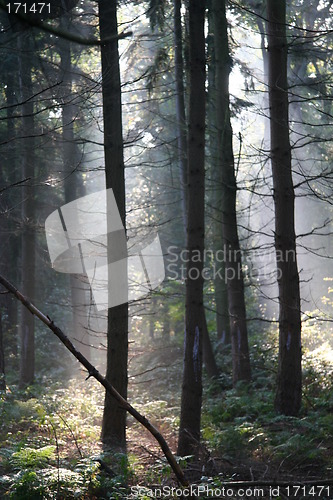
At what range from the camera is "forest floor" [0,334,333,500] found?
5406mm

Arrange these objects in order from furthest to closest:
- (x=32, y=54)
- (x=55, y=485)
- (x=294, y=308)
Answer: (x=32, y=54)
(x=294, y=308)
(x=55, y=485)

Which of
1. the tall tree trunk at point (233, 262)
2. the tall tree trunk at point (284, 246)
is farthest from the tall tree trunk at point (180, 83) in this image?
the tall tree trunk at point (284, 246)

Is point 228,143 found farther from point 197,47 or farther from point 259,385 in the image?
point 259,385

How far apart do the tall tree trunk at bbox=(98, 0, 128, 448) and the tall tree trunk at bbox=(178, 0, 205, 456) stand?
3.62 feet

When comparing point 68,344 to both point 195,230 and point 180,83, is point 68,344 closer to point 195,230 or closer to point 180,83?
point 195,230

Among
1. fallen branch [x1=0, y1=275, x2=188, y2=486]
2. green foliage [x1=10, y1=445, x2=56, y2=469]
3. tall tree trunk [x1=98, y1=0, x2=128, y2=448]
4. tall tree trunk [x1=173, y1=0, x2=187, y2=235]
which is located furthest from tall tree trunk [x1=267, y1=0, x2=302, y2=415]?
fallen branch [x1=0, y1=275, x2=188, y2=486]

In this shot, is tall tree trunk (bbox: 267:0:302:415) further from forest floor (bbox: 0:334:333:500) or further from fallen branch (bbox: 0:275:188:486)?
fallen branch (bbox: 0:275:188:486)

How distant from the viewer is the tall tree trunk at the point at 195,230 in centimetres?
829

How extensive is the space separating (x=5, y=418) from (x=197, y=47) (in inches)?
306

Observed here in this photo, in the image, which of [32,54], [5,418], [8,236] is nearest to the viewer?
[5,418]

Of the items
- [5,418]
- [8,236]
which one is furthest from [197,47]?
[8,236]

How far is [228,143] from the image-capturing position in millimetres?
12766

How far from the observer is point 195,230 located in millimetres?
8461

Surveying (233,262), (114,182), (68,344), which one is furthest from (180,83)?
(68,344)
